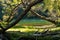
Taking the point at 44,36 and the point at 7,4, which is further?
the point at 7,4

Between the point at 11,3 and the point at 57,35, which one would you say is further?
the point at 11,3

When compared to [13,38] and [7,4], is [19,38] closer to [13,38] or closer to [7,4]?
[13,38]

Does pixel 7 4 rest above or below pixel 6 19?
above

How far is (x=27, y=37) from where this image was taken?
35.0 ft

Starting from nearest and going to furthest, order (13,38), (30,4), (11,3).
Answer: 1. (30,4)
2. (13,38)
3. (11,3)

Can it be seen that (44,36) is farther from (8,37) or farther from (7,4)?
(7,4)

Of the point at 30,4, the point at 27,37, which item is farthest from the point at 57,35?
the point at 30,4

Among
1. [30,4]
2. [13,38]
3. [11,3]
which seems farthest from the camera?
[11,3]

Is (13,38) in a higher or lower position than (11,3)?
lower

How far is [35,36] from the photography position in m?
10.7

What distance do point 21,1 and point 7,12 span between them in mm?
2385

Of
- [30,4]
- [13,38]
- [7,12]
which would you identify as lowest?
[13,38]

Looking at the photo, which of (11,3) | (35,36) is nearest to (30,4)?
(35,36)

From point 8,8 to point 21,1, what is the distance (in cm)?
200
